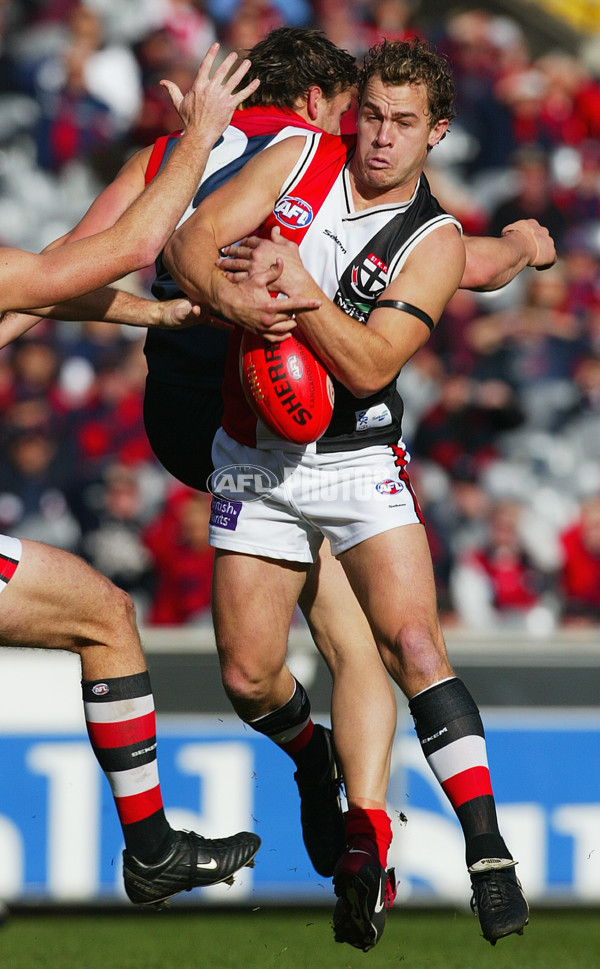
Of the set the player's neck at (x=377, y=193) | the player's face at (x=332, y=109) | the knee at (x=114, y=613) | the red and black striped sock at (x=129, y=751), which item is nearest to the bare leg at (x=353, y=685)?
the red and black striped sock at (x=129, y=751)

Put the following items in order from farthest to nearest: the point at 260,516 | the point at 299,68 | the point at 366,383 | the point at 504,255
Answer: the point at 299,68 < the point at 504,255 < the point at 260,516 < the point at 366,383

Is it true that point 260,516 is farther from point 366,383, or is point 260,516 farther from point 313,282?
point 313,282

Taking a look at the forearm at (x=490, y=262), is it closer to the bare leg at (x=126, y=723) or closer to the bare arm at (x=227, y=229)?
the bare arm at (x=227, y=229)

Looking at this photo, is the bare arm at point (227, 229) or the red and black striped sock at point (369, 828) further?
the red and black striped sock at point (369, 828)

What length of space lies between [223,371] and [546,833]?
10.6ft

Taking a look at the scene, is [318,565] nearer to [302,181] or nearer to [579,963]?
[302,181]

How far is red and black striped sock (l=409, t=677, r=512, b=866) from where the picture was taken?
12.7ft

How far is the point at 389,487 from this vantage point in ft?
13.7

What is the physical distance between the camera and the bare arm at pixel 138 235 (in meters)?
3.84

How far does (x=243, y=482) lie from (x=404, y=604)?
80cm

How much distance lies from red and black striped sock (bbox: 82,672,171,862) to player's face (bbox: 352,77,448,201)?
1842 mm

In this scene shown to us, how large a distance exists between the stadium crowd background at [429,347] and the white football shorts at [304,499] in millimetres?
3290

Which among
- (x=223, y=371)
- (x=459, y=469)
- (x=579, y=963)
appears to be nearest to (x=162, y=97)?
(x=459, y=469)

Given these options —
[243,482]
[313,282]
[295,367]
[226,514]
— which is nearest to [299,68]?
[313,282]
